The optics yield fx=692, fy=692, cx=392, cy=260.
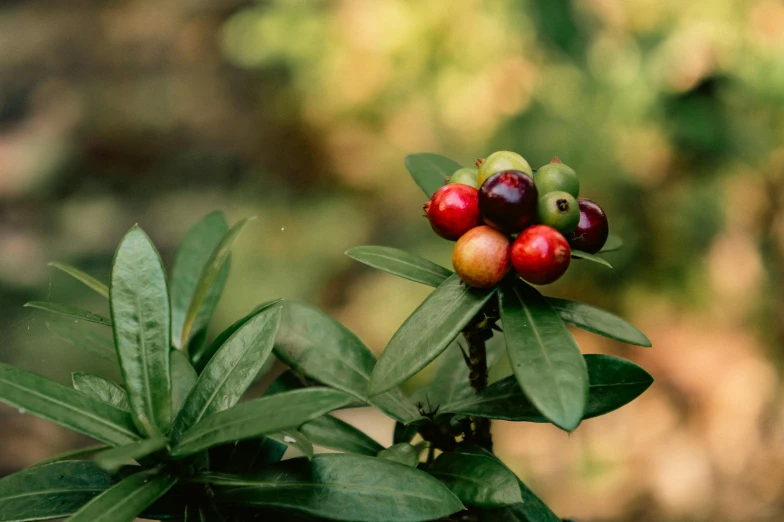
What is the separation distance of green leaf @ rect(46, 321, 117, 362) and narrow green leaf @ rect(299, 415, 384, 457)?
25cm

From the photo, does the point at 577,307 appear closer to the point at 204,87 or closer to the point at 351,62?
the point at 351,62

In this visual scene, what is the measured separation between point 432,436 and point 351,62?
254 centimetres

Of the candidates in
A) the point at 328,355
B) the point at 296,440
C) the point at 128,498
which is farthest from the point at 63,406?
the point at 328,355

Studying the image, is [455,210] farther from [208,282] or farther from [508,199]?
[208,282]

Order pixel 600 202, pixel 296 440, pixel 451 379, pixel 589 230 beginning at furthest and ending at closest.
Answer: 1. pixel 600 202
2. pixel 451 379
3. pixel 589 230
4. pixel 296 440

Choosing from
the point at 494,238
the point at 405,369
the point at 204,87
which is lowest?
the point at 405,369

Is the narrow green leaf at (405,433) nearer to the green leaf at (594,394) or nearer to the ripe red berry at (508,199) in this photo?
the green leaf at (594,394)

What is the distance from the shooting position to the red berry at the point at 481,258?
2.12ft

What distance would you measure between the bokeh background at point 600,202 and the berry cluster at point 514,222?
203 cm

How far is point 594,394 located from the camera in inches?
27.5

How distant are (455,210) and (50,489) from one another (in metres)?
0.46

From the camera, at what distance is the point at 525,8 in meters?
2.78

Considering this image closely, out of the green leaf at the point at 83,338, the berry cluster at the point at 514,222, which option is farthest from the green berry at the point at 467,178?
the green leaf at the point at 83,338

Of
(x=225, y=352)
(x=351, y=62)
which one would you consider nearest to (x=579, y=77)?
(x=351, y=62)
